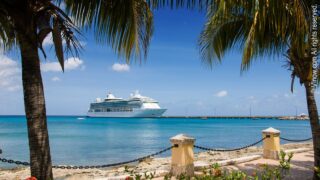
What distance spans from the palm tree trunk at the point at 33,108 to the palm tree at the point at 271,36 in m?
2.78

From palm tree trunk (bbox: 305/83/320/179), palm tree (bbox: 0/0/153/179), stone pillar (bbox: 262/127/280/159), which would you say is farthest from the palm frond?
stone pillar (bbox: 262/127/280/159)

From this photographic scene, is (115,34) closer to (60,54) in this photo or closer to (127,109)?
(60,54)

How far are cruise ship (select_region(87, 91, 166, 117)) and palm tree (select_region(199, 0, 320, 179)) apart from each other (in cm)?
9512

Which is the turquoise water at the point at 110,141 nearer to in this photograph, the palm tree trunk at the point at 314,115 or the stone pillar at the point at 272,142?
the stone pillar at the point at 272,142

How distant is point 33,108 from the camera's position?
4195 mm

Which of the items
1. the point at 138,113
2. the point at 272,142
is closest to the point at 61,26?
the point at 272,142

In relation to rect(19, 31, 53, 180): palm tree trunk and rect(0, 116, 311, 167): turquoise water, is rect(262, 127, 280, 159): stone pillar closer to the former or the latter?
rect(19, 31, 53, 180): palm tree trunk

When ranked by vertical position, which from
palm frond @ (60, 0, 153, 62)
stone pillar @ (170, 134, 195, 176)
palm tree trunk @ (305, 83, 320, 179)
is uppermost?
palm frond @ (60, 0, 153, 62)

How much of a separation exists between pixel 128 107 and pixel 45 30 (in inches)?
4057

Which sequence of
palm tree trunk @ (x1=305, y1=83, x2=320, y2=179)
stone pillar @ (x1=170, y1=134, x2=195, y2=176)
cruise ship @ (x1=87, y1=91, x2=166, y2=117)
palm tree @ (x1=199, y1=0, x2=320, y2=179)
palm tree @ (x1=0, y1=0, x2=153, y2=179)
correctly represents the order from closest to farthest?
palm tree @ (x1=0, y1=0, x2=153, y2=179) → palm tree @ (x1=199, y1=0, x2=320, y2=179) → palm tree trunk @ (x1=305, y1=83, x2=320, y2=179) → stone pillar @ (x1=170, y1=134, x2=195, y2=176) → cruise ship @ (x1=87, y1=91, x2=166, y2=117)

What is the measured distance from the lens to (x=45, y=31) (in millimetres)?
4355

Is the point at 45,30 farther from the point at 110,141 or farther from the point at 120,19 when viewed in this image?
the point at 110,141

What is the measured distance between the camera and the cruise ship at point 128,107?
10462cm

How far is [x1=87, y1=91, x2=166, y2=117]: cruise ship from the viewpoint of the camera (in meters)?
105
